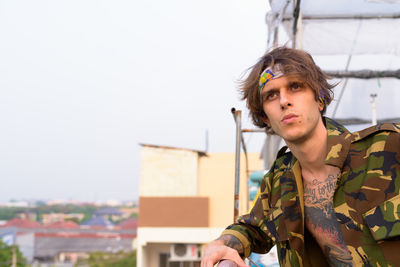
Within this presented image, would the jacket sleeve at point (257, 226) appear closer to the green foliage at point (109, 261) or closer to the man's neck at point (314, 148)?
the man's neck at point (314, 148)

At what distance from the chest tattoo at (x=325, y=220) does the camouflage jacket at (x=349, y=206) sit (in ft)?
0.12

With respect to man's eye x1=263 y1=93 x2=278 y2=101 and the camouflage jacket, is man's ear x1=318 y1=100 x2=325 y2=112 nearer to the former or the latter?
the camouflage jacket

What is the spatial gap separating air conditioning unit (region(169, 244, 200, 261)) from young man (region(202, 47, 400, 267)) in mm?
15990

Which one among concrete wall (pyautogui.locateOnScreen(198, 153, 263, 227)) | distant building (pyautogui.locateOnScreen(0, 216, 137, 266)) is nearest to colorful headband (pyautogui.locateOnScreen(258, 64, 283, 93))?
concrete wall (pyautogui.locateOnScreen(198, 153, 263, 227))

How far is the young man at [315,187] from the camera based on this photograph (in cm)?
135

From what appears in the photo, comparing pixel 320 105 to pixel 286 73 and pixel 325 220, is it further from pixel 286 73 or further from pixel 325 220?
pixel 325 220

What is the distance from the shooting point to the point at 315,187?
1591 millimetres

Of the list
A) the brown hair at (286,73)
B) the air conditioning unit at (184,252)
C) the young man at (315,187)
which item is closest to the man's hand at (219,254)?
the young man at (315,187)

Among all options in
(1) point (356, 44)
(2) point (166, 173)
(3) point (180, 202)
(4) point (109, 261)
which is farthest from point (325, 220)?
(4) point (109, 261)

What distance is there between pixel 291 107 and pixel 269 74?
0.63ft

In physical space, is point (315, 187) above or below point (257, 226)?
above

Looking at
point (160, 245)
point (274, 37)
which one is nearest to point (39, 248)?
point (160, 245)

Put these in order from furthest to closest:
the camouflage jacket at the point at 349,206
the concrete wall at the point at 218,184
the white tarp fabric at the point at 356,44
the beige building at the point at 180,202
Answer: the concrete wall at the point at 218,184
the beige building at the point at 180,202
the white tarp fabric at the point at 356,44
the camouflage jacket at the point at 349,206

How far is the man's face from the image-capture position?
58.7 inches
